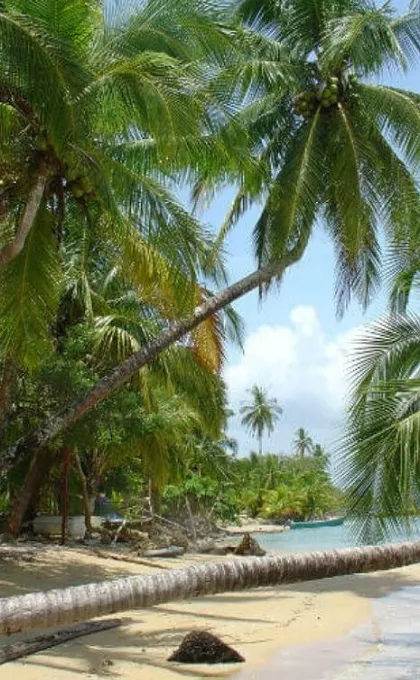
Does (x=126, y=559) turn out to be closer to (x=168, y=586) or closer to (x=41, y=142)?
(x=41, y=142)

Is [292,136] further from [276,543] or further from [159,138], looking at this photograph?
[276,543]

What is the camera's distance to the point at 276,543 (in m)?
40.6

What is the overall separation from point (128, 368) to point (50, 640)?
3.78 m

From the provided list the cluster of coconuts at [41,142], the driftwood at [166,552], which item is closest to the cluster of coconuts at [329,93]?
the cluster of coconuts at [41,142]

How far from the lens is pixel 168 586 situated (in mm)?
3344

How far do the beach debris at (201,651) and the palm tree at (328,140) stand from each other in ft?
12.0

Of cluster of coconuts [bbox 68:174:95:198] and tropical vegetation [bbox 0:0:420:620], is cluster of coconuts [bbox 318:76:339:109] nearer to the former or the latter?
tropical vegetation [bbox 0:0:420:620]

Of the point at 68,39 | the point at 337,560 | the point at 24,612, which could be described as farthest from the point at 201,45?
the point at 24,612

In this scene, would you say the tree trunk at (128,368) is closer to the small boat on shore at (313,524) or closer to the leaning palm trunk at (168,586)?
the leaning palm trunk at (168,586)

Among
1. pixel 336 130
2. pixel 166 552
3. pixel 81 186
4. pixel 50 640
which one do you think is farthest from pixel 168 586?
pixel 166 552

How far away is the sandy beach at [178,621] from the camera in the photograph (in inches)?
378

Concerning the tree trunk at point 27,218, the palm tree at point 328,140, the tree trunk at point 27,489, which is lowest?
the tree trunk at point 27,489

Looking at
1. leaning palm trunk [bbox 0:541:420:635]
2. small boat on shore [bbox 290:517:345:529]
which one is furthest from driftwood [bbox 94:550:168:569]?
small boat on shore [bbox 290:517:345:529]

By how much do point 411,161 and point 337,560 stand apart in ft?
35.2
